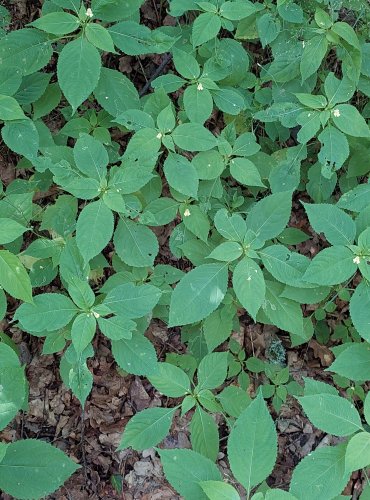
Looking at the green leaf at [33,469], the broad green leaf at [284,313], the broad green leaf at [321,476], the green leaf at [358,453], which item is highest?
the broad green leaf at [284,313]

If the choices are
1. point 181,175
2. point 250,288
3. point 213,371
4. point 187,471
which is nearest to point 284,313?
point 250,288

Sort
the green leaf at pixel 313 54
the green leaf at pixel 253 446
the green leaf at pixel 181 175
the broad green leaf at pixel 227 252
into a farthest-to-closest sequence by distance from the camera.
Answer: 1. the green leaf at pixel 313 54
2. the green leaf at pixel 181 175
3. the broad green leaf at pixel 227 252
4. the green leaf at pixel 253 446

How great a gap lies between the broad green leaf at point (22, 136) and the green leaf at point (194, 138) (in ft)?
2.93

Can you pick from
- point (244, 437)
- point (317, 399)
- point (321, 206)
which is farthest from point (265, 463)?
point (321, 206)

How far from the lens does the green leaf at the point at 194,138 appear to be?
3.42 metres

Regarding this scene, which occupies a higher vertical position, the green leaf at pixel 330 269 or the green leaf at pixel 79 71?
the green leaf at pixel 79 71

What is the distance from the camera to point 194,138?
135 inches

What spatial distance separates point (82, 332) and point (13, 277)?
0.49 m

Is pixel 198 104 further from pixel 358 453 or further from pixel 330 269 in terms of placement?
pixel 358 453

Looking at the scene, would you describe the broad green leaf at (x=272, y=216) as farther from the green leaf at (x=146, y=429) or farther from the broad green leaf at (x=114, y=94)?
the green leaf at (x=146, y=429)

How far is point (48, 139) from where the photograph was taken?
12.0ft

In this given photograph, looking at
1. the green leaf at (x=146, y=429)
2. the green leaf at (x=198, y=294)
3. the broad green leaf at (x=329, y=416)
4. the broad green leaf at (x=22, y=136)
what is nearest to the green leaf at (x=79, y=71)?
the broad green leaf at (x=22, y=136)

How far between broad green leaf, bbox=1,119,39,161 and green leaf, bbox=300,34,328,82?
1.81m

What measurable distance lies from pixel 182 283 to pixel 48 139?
141cm
